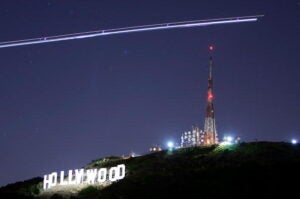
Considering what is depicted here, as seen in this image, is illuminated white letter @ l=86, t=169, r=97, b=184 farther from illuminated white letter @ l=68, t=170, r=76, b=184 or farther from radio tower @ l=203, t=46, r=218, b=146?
radio tower @ l=203, t=46, r=218, b=146

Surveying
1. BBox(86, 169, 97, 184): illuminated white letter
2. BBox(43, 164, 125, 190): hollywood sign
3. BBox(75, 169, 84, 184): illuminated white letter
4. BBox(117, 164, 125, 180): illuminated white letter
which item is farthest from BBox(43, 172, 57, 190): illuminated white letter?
BBox(117, 164, 125, 180): illuminated white letter

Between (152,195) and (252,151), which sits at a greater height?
(252,151)

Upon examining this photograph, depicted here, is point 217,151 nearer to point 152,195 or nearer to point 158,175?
point 158,175

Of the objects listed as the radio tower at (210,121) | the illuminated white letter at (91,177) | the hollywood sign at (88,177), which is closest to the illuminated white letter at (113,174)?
the hollywood sign at (88,177)

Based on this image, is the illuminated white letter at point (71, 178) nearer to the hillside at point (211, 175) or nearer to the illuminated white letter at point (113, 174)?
the hillside at point (211, 175)

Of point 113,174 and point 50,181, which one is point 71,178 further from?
point 113,174

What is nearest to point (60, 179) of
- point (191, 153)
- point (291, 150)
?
point (191, 153)
